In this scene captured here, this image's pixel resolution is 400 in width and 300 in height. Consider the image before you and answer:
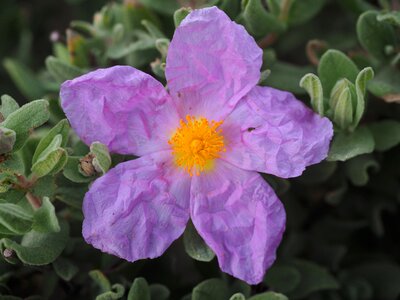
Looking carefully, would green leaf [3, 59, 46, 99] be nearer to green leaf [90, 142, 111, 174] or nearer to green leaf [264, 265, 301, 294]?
green leaf [90, 142, 111, 174]

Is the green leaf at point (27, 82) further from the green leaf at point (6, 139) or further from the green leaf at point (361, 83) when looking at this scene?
the green leaf at point (361, 83)

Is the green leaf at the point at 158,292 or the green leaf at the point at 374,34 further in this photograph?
the green leaf at the point at 374,34

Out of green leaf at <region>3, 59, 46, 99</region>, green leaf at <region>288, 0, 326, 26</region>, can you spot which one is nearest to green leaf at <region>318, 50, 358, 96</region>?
green leaf at <region>288, 0, 326, 26</region>

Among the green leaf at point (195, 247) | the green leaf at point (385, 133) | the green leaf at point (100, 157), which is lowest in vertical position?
the green leaf at point (385, 133)

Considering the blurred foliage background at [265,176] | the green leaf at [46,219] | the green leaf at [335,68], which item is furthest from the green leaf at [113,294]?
the green leaf at [335,68]

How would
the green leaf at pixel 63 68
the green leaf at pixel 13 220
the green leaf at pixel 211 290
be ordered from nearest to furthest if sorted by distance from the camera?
the green leaf at pixel 13 220
the green leaf at pixel 211 290
the green leaf at pixel 63 68

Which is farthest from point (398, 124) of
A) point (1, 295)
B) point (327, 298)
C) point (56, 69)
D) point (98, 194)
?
point (1, 295)
